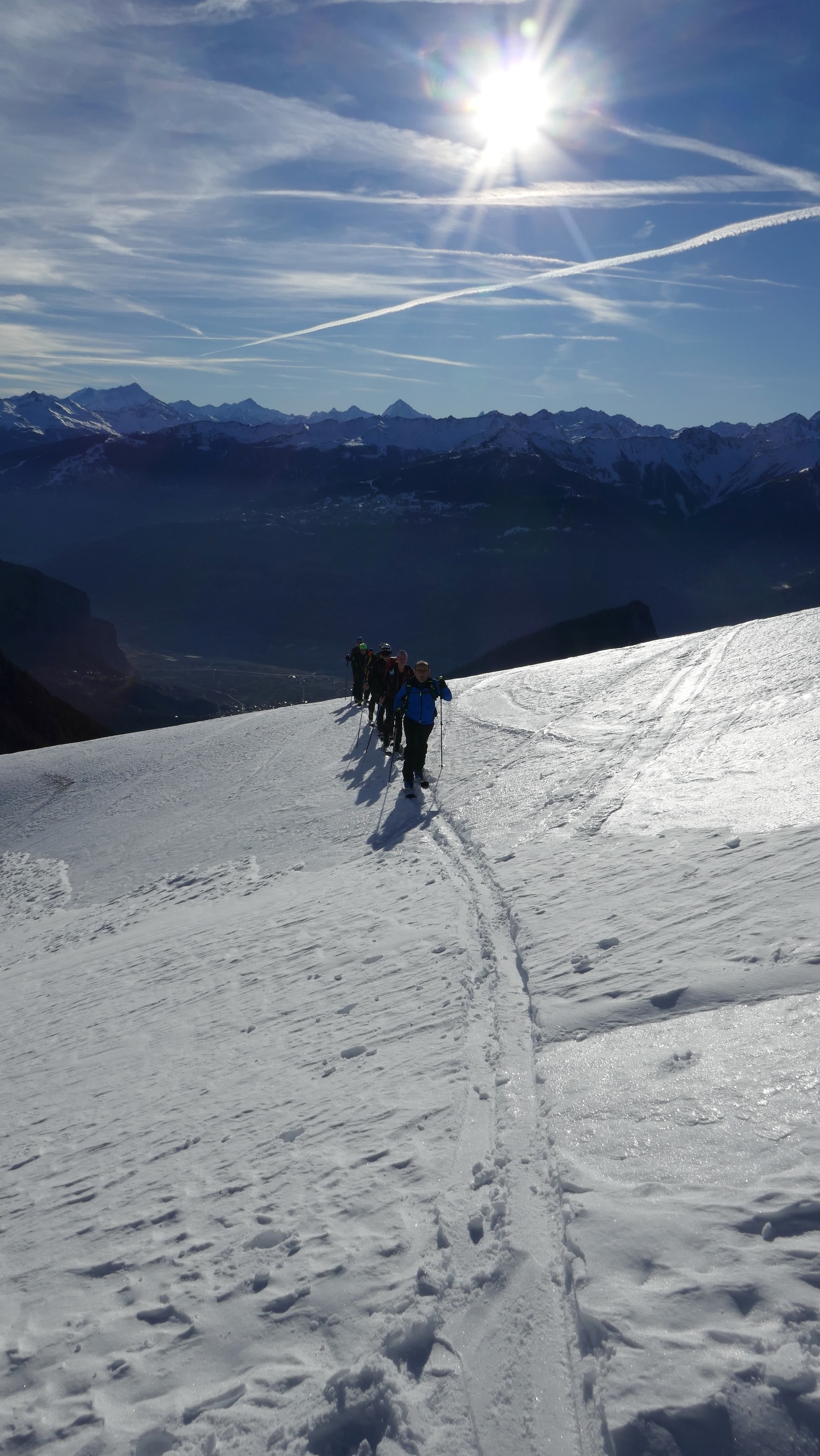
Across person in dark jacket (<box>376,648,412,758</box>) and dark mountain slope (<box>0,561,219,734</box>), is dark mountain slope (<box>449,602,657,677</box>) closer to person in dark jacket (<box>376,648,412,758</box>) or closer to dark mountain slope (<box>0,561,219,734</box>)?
dark mountain slope (<box>0,561,219,734</box>)

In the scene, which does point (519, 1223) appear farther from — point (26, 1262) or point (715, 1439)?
point (26, 1262)

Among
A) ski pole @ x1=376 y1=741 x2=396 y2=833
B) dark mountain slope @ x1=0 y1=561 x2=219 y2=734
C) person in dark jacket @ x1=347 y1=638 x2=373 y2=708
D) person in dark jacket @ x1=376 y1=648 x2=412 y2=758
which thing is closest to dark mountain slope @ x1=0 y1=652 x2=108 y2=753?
dark mountain slope @ x1=0 y1=561 x2=219 y2=734

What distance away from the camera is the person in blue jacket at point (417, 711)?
43.1 ft

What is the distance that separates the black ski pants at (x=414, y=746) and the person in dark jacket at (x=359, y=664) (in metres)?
6.81

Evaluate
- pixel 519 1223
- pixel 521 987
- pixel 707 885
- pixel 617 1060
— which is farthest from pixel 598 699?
pixel 519 1223

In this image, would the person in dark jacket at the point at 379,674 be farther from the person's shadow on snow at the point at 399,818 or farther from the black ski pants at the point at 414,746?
the person's shadow on snow at the point at 399,818

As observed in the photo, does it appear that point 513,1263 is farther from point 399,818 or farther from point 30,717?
point 30,717

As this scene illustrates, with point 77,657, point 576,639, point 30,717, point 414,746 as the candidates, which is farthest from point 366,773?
point 77,657

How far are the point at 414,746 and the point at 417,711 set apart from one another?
28.5 inches

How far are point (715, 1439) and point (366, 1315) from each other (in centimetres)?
153

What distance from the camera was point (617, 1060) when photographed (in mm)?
5008

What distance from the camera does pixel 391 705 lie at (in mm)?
16500

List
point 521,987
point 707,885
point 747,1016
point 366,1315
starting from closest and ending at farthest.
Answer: point 366,1315 → point 747,1016 → point 521,987 → point 707,885

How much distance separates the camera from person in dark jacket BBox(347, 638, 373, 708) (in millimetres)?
20828
